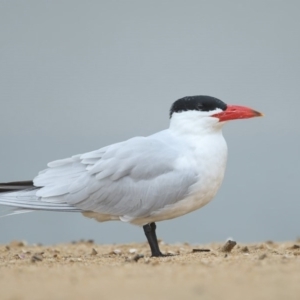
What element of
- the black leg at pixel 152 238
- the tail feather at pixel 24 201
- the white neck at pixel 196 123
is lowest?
the black leg at pixel 152 238

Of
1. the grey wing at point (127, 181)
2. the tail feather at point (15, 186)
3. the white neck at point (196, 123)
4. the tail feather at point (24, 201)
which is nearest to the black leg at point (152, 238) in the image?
the grey wing at point (127, 181)

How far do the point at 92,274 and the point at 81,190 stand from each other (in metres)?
1.97

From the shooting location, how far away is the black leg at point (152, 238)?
7.82 metres

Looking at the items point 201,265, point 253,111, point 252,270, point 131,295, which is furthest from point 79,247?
point 131,295

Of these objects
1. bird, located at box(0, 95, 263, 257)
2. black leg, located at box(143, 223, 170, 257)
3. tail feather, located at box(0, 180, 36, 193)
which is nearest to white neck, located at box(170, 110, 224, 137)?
bird, located at box(0, 95, 263, 257)

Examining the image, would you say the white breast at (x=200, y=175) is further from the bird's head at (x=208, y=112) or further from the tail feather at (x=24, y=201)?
the tail feather at (x=24, y=201)

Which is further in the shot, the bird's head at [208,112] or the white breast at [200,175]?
the bird's head at [208,112]

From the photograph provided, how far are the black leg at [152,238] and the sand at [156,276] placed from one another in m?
0.33

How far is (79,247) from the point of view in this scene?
9.48 meters

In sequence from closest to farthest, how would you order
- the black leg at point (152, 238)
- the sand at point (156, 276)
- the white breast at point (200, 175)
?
the sand at point (156, 276)
the white breast at point (200, 175)
the black leg at point (152, 238)

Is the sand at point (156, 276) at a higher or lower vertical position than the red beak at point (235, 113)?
lower

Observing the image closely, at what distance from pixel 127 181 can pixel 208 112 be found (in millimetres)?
948

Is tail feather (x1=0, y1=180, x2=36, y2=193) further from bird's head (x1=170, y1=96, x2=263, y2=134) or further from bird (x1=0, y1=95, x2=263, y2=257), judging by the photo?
bird's head (x1=170, y1=96, x2=263, y2=134)

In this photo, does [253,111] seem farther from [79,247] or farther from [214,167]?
[79,247]
